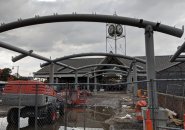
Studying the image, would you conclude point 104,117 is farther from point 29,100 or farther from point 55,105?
point 29,100

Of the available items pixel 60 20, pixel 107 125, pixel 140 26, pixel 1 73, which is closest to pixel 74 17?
pixel 60 20

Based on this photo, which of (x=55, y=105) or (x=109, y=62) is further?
(x=109, y=62)

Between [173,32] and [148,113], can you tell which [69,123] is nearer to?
[148,113]

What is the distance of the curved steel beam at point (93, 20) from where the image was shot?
12.2m

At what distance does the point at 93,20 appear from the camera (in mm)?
13734

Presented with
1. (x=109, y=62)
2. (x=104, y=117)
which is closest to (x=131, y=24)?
(x=104, y=117)

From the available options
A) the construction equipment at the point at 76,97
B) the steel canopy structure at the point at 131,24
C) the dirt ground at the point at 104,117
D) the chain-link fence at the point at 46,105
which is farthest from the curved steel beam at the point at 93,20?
the dirt ground at the point at 104,117

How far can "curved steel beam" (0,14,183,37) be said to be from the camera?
40.0ft

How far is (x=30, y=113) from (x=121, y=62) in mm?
40096

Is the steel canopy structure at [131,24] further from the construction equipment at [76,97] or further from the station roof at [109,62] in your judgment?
the station roof at [109,62]

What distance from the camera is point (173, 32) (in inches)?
483

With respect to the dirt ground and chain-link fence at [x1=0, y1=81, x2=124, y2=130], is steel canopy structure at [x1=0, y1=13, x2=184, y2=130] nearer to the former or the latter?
the dirt ground

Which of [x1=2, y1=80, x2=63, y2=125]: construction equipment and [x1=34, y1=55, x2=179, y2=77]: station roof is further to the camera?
[x1=34, y1=55, x2=179, y2=77]: station roof

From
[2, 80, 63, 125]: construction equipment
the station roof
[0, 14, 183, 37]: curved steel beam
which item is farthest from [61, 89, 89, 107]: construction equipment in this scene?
the station roof
